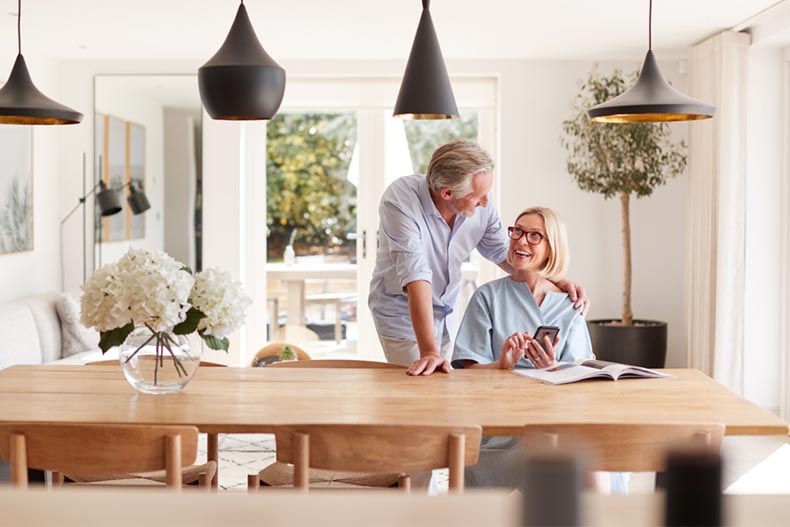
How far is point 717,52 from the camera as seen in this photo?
6.24m

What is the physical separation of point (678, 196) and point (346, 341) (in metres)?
2.70

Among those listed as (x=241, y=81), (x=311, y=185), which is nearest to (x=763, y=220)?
(x=311, y=185)

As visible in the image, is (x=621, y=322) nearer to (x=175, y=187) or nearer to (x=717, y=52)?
(x=717, y=52)

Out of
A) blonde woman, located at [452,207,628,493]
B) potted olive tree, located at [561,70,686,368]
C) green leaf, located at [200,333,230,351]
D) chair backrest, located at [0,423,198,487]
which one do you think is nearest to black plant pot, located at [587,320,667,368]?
potted olive tree, located at [561,70,686,368]

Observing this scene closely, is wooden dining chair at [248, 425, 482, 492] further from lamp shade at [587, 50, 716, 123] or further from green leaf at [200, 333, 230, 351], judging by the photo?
lamp shade at [587, 50, 716, 123]

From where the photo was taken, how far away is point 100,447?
2307 millimetres

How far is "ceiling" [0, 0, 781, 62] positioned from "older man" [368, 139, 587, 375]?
6.46 ft

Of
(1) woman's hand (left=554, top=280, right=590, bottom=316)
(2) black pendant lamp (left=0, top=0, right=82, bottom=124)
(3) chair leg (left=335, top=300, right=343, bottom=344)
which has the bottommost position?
(3) chair leg (left=335, top=300, right=343, bottom=344)

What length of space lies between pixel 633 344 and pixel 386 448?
15.1 feet

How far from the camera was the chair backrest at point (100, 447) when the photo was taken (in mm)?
2295

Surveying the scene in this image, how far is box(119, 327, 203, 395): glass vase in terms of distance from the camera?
9.43ft

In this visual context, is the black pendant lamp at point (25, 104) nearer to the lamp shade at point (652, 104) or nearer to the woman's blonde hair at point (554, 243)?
the woman's blonde hair at point (554, 243)

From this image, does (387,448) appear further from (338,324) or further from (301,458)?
(338,324)

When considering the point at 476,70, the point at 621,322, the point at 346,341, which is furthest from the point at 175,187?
the point at 621,322
